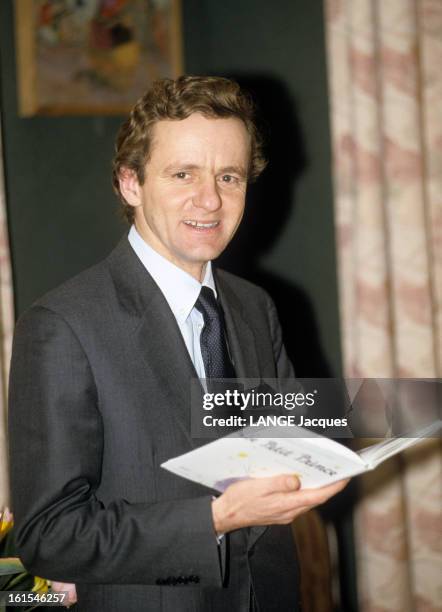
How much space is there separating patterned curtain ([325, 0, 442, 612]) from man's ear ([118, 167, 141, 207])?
1.20 m

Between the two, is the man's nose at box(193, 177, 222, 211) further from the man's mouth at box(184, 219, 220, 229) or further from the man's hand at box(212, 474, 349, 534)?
the man's hand at box(212, 474, 349, 534)

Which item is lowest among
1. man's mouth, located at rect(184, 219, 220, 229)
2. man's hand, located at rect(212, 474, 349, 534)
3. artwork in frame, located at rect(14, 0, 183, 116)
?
man's hand, located at rect(212, 474, 349, 534)

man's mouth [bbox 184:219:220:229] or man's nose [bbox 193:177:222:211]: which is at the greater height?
man's nose [bbox 193:177:222:211]

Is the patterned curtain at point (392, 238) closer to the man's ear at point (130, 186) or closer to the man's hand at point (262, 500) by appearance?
the man's ear at point (130, 186)

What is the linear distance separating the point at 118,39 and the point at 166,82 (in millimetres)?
1654

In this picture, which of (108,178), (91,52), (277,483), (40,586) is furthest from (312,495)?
(91,52)

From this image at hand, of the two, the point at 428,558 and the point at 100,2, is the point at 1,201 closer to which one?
the point at 100,2

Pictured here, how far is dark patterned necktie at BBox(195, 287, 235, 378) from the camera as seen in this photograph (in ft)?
5.28

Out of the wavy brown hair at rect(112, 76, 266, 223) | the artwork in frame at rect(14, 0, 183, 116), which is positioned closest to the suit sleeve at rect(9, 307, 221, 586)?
the wavy brown hair at rect(112, 76, 266, 223)

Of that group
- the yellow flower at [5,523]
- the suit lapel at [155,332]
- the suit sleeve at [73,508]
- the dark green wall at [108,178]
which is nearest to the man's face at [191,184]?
the suit lapel at [155,332]

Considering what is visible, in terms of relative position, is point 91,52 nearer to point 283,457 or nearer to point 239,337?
point 239,337

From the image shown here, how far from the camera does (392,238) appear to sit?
2648 millimetres

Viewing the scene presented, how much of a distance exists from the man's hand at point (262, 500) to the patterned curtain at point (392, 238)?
143cm

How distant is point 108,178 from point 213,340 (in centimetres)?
176
